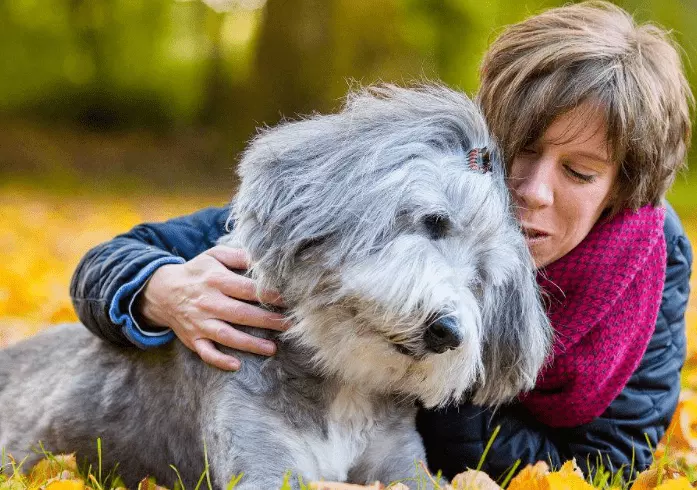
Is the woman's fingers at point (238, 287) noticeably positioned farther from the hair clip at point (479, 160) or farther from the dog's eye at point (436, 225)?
the hair clip at point (479, 160)

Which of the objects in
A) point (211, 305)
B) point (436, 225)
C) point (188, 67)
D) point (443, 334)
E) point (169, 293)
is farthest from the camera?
point (188, 67)

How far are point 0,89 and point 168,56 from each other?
11.0 feet

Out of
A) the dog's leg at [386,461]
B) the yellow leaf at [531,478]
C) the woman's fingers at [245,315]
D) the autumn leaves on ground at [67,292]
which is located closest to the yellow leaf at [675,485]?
the autumn leaves on ground at [67,292]

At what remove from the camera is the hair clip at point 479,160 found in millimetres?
2490

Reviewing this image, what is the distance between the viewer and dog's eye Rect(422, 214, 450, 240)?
2336 millimetres

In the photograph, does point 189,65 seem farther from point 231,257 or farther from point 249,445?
point 249,445

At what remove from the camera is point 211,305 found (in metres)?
2.77

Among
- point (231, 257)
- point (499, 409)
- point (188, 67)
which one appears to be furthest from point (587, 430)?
point (188, 67)

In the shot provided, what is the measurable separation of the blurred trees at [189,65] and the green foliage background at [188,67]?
22 millimetres

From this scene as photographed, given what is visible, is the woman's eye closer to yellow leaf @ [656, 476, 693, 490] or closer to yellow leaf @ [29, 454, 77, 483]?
yellow leaf @ [656, 476, 693, 490]

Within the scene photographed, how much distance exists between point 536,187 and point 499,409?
0.89 m

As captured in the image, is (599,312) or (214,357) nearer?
(214,357)

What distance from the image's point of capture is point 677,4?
14484 mm

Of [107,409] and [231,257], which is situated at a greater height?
[231,257]
